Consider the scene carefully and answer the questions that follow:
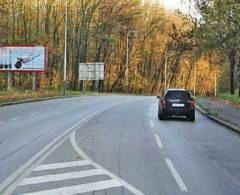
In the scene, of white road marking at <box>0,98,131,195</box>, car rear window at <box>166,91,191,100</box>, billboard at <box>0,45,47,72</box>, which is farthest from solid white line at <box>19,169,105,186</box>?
billboard at <box>0,45,47,72</box>

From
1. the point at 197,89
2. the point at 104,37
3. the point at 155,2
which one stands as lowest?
the point at 197,89

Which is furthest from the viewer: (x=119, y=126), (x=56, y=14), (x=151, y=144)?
(x=56, y=14)

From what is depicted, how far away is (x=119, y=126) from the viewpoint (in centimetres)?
2161

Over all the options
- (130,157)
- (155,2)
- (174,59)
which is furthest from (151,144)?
(174,59)

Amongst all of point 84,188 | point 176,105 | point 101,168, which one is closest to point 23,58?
point 176,105

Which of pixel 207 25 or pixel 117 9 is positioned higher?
pixel 117 9

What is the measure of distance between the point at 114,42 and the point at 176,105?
59378 mm

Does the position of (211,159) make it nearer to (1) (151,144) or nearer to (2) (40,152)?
(1) (151,144)

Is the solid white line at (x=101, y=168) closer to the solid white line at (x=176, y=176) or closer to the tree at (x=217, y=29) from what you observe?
the solid white line at (x=176, y=176)

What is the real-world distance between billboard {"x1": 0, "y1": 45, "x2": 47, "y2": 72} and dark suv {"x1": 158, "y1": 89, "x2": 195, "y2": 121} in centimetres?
2702

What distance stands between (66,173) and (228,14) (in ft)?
86.5

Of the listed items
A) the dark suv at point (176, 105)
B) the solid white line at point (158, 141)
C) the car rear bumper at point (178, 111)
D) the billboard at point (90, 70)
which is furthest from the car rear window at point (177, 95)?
the billboard at point (90, 70)

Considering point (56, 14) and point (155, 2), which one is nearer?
point (56, 14)

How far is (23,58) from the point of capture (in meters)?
51.8
